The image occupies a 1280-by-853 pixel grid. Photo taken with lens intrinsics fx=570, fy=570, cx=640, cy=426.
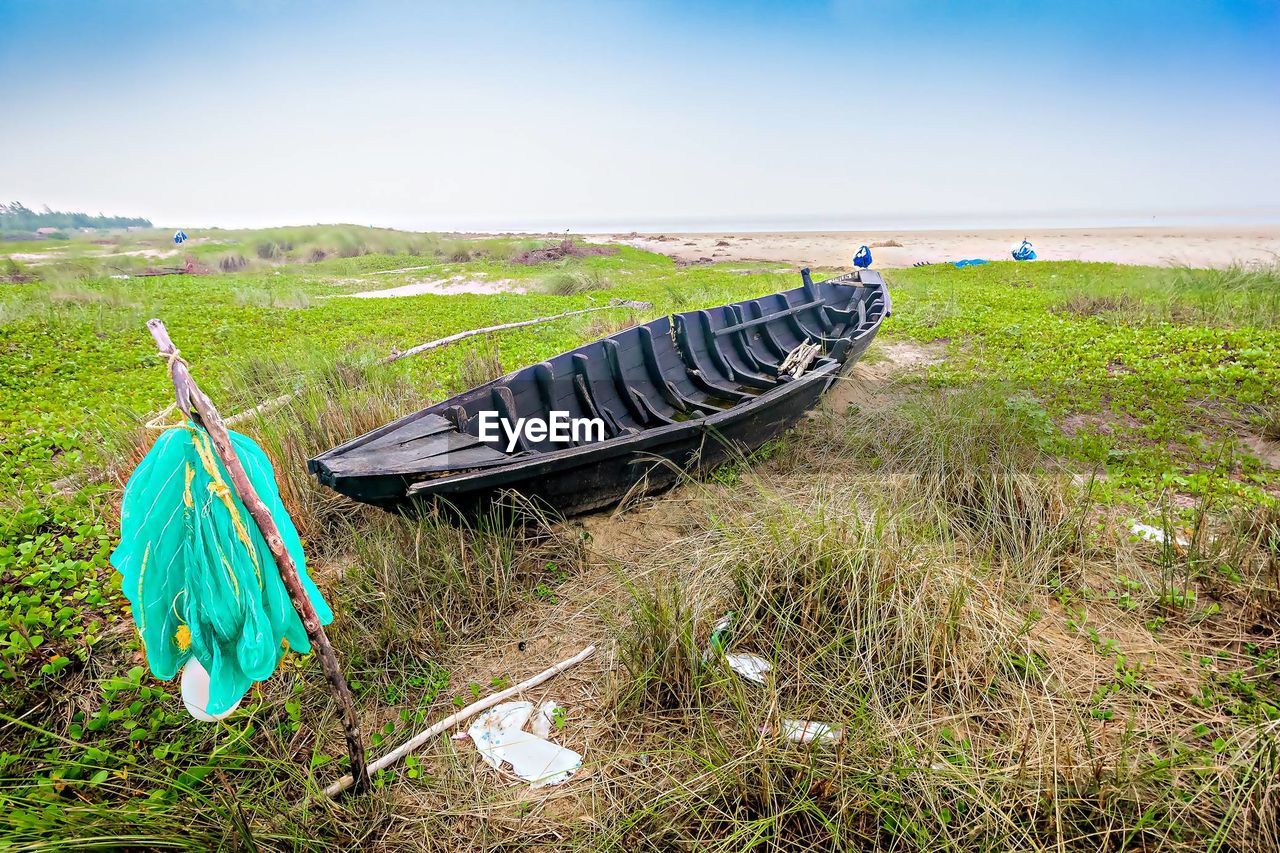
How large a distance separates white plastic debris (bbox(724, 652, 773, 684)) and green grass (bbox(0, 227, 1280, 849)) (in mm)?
85

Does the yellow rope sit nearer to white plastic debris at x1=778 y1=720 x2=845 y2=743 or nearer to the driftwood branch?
white plastic debris at x1=778 y1=720 x2=845 y2=743

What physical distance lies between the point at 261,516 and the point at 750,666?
7.65 feet

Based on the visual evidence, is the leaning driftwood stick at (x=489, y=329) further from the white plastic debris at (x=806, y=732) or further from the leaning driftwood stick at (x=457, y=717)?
the white plastic debris at (x=806, y=732)

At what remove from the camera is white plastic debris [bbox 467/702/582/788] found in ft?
8.96

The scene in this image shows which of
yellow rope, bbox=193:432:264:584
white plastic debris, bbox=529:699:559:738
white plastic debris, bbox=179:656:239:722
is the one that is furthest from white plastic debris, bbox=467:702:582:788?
yellow rope, bbox=193:432:264:584

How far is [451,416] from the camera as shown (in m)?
4.16

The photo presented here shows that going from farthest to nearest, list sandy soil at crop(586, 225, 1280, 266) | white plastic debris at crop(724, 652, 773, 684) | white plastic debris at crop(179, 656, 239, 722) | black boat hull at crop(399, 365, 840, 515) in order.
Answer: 1. sandy soil at crop(586, 225, 1280, 266)
2. black boat hull at crop(399, 365, 840, 515)
3. white plastic debris at crop(724, 652, 773, 684)
4. white plastic debris at crop(179, 656, 239, 722)

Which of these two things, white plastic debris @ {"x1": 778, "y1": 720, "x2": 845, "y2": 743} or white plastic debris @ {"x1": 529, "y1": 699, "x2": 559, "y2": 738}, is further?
white plastic debris @ {"x1": 529, "y1": 699, "x2": 559, "y2": 738}

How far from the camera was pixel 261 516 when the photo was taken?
2.02 m

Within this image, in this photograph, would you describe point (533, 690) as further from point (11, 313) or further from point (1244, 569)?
point (11, 313)

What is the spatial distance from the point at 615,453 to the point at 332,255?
2664 cm

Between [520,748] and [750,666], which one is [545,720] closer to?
[520,748]

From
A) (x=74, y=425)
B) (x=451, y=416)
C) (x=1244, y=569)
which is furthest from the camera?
(x=74, y=425)

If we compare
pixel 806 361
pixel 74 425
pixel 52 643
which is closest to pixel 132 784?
pixel 52 643
